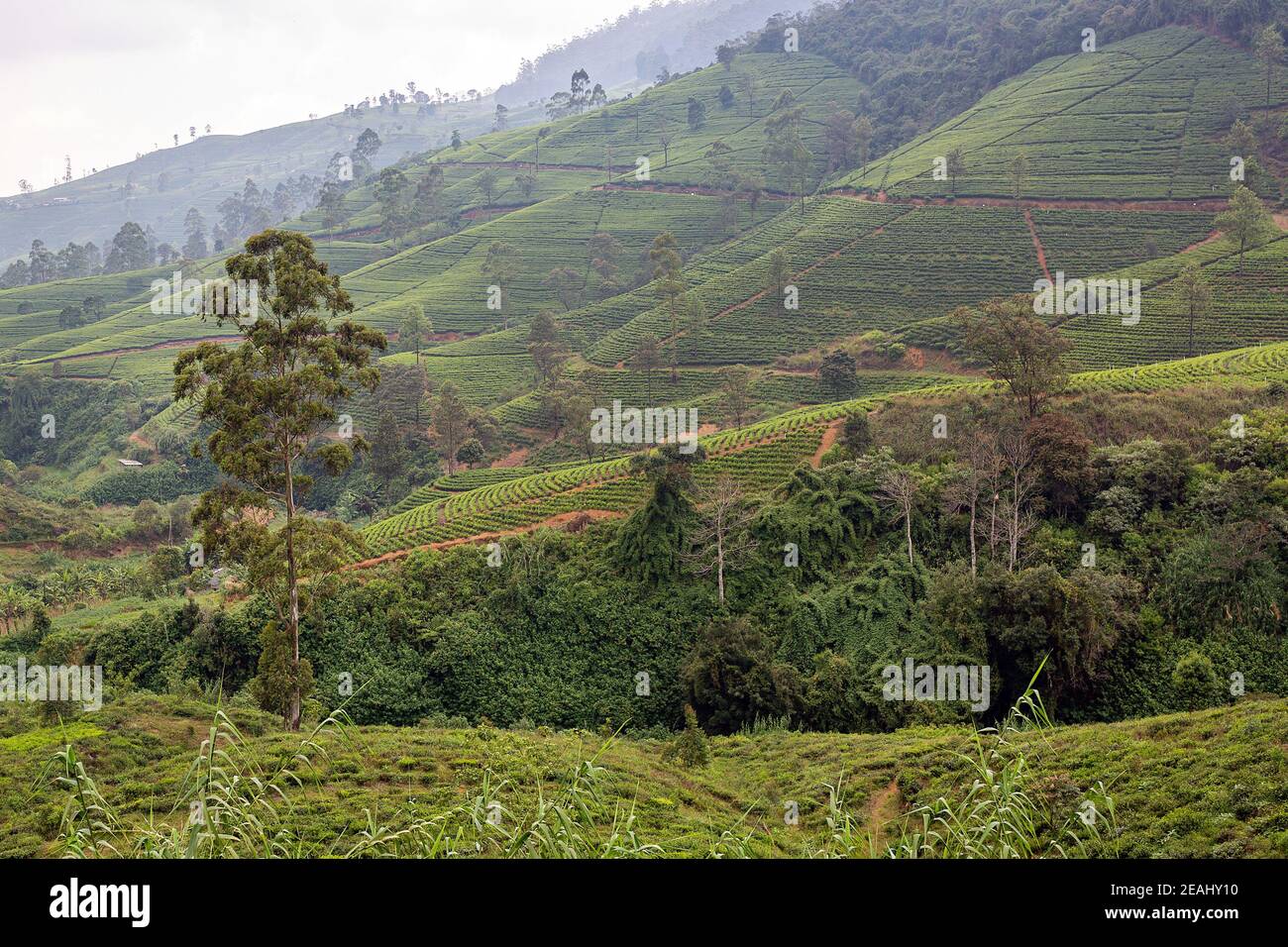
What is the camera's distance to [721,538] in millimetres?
26188

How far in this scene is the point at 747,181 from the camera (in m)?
87.6

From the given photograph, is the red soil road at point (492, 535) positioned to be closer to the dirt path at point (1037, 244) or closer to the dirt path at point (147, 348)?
the dirt path at point (1037, 244)

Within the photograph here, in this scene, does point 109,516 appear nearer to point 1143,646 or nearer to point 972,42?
Result: point 1143,646

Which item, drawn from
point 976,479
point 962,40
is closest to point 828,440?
point 976,479
